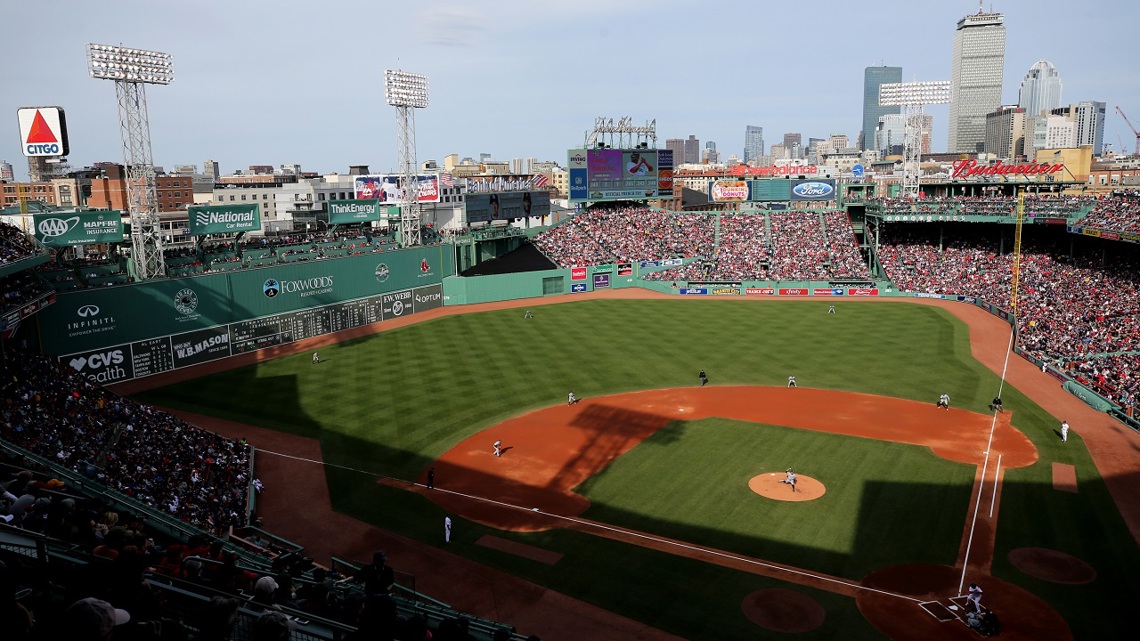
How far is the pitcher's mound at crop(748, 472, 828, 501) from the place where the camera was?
26.6 meters

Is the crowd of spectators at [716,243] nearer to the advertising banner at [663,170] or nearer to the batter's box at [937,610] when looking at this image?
the advertising banner at [663,170]

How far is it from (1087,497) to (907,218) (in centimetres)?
5097

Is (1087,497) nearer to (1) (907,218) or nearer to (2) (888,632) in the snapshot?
(2) (888,632)

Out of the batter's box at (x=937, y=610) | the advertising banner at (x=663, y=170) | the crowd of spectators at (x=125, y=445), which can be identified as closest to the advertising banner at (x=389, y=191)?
the advertising banner at (x=663, y=170)

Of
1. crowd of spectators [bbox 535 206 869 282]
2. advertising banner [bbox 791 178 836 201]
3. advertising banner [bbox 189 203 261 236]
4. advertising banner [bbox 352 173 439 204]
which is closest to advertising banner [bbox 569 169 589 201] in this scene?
crowd of spectators [bbox 535 206 869 282]

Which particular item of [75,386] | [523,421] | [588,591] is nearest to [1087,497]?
[588,591]

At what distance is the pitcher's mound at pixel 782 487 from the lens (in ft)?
87.1

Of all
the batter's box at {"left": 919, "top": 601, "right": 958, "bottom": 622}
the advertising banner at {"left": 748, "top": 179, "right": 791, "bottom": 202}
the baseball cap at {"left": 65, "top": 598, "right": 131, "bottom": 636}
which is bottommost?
the batter's box at {"left": 919, "top": 601, "right": 958, "bottom": 622}

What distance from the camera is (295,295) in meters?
50.7

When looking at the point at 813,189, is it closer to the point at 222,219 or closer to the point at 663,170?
the point at 663,170

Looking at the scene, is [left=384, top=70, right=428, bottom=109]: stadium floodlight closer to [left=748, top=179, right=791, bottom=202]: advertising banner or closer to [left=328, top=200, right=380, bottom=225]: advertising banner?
[left=328, top=200, right=380, bottom=225]: advertising banner

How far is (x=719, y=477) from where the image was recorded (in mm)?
28500

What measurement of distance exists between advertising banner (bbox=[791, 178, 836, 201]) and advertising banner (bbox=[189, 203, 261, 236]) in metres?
57.8

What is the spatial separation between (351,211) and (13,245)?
92.2ft
